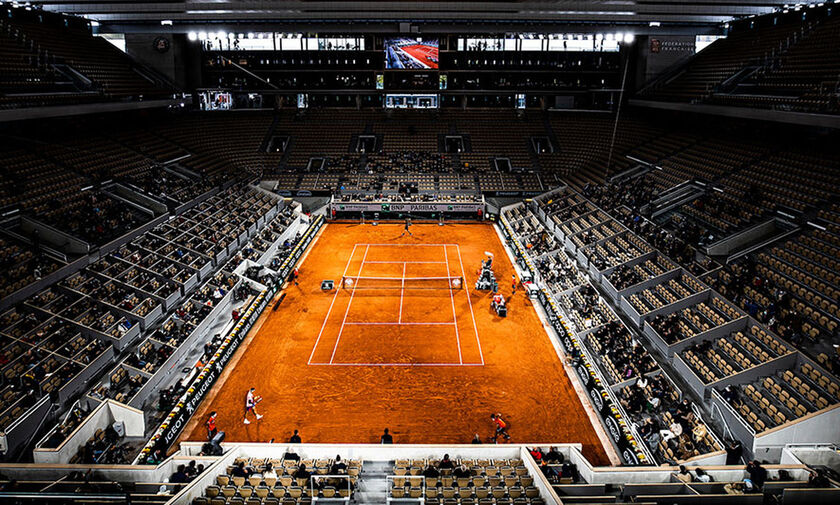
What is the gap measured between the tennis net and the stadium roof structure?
58.1 ft

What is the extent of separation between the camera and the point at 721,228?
2738 cm

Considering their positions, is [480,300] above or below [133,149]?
below

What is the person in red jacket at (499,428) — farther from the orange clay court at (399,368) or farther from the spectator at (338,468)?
the spectator at (338,468)

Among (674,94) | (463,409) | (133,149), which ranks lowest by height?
(463,409)

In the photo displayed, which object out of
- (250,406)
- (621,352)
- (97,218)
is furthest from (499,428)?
(97,218)

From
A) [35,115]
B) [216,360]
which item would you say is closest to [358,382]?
[216,360]

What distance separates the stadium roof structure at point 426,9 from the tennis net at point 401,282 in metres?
17.7

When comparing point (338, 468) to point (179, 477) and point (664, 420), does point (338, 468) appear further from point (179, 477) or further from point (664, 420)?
point (664, 420)

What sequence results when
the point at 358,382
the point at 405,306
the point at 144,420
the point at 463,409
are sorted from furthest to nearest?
1. the point at 405,306
2. the point at 358,382
3. the point at 463,409
4. the point at 144,420

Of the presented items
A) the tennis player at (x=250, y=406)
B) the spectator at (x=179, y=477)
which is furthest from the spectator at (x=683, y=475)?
the tennis player at (x=250, y=406)

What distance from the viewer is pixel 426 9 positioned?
34594 mm

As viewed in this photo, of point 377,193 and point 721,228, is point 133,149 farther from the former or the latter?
point 721,228

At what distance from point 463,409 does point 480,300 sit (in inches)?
400

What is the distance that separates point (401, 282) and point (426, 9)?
742 inches
